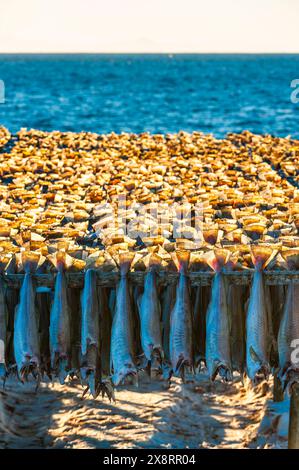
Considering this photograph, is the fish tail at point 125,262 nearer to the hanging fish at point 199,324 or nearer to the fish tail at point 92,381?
the hanging fish at point 199,324

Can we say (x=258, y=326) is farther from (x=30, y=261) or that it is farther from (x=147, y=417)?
(x=147, y=417)

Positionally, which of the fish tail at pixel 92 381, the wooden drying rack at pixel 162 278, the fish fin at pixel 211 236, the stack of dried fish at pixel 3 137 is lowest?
the fish tail at pixel 92 381

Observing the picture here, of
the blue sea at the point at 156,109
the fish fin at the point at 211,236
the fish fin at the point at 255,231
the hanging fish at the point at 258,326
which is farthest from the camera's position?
the blue sea at the point at 156,109

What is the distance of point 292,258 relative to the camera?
12.4ft

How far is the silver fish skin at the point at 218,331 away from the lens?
3.60 m

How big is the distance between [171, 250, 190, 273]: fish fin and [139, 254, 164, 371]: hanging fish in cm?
13

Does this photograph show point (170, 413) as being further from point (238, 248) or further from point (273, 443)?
point (238, 248)

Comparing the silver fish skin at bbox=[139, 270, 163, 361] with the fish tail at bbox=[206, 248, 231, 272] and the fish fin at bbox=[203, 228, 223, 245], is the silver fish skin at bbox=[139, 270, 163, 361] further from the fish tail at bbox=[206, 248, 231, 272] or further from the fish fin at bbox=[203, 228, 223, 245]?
the fish fin at bbox=[203, 228, 223, 245]

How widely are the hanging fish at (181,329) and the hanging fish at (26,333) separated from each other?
32.1 inches

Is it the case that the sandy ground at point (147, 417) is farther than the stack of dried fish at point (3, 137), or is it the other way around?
the stack of dried fish at point (3, 137)

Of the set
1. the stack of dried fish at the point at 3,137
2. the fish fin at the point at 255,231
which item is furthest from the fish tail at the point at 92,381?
the stack of dried fish at the point at 3,137

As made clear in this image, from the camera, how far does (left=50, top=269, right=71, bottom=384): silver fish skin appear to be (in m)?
3.68

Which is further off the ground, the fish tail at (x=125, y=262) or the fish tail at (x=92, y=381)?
the fish tail at (x=125, y=262)

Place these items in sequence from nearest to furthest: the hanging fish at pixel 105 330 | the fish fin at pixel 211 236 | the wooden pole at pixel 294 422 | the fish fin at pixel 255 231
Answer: the hanging fish at pixel 105 330 < the fish fin at pixel 211 236 < the fish fin at pixel 255 231 < the wooden pole at pixel 294 422
